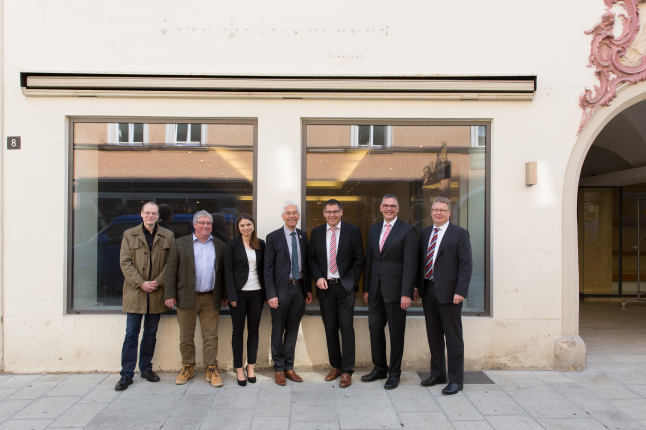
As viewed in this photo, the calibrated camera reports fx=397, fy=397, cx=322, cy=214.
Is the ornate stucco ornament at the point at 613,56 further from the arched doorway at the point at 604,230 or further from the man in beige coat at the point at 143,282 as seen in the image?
the man in beige coat at the point at 143,282

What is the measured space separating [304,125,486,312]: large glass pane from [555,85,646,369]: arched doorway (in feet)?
3.37

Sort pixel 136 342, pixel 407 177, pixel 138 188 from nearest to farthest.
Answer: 1. pixel 136 342
2. pixel 138 188
3. pixel 407 177

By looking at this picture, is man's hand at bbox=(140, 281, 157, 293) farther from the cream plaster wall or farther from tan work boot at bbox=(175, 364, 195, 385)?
tan work boot at bbox=(175, 364, 195, 385)

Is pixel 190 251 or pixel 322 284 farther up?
pixel 190 251

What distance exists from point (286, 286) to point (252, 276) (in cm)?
38

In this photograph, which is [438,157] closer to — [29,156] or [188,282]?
[188,282]

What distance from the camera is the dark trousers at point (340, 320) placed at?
4.38 metres

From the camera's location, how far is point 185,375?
441 cm

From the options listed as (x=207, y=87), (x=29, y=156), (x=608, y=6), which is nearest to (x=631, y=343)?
(x=608, y=6)

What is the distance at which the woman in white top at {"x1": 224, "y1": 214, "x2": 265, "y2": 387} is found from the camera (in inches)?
167

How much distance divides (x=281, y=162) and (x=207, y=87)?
1.25 metres

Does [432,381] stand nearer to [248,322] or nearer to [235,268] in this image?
[248,322]

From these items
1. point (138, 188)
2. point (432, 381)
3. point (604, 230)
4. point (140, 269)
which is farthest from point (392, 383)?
point (604, 230)

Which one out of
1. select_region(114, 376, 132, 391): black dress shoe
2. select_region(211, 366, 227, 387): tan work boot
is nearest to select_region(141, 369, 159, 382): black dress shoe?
select_region(114, 376, 132, 391): black dress shoe
